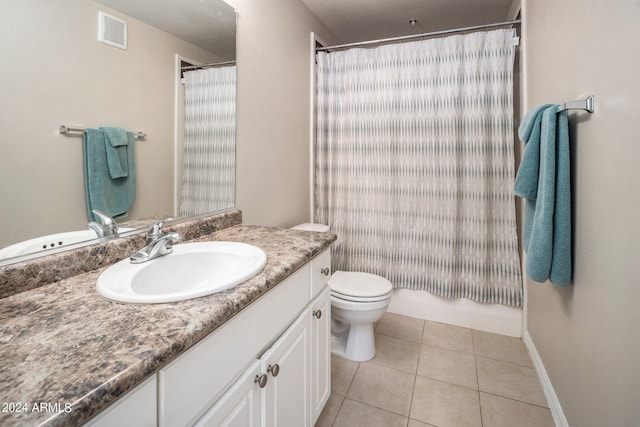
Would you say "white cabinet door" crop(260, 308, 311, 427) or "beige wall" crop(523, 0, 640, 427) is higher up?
"beige wall" crop(523, 0, 640, 427)

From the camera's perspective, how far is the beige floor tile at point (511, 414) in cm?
144

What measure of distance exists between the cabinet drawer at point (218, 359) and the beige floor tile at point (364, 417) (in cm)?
79

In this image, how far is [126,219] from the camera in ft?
3.63

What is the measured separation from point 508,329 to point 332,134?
6.36 feet

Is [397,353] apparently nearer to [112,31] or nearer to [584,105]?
[584,105]

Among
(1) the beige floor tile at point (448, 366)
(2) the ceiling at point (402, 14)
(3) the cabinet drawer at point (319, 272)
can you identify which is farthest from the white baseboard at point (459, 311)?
(2) the ceiling at point (402, 14)

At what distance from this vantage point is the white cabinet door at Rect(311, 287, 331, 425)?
49.3 inches

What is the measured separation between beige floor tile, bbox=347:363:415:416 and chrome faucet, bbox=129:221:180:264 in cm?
123

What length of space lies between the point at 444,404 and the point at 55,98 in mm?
2023

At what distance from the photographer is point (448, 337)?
85.4 inches

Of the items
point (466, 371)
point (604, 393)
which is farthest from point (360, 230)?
point (604, 393)

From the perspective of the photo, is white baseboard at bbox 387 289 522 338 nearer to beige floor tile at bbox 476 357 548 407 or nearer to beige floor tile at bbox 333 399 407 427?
beige floor tile at bbox 476 357 548 407

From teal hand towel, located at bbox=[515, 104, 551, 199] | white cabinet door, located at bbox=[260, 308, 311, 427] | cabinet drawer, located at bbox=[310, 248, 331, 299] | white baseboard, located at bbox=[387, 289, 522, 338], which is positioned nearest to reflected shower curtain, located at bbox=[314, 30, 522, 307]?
white baseboard, located at bbox=[387, 289, 522, 338]

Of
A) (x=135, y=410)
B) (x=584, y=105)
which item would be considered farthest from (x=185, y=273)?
(x=584, y=105)
